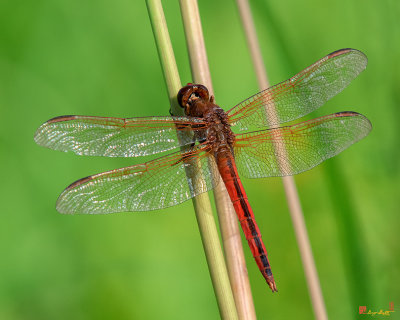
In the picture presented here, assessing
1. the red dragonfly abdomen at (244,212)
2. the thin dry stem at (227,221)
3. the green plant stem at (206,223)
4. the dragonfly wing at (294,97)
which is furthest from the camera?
the dragonfly wing at (294,97)

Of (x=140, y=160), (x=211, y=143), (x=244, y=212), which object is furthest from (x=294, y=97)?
(x=140, y=160)

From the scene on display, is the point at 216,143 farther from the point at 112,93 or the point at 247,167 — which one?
the point at 112,93

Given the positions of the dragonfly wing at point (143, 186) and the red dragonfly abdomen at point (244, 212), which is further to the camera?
the red dragonfly abdomen at point (244, 212)

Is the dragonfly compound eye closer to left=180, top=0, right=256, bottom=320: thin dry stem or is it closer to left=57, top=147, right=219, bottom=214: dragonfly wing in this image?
left=180, top=0, right=256, bottom=320: thin dry stem

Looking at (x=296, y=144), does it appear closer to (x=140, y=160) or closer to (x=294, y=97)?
(x=294, y=97)

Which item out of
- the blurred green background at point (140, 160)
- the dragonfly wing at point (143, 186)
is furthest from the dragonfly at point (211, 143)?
the blurred green background at point (140, 160)

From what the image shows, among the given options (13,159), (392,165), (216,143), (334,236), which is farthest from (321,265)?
(13,159)

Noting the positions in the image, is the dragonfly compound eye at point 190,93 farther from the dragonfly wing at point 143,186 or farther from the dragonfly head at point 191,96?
the dragonfly wing at point 143,186
